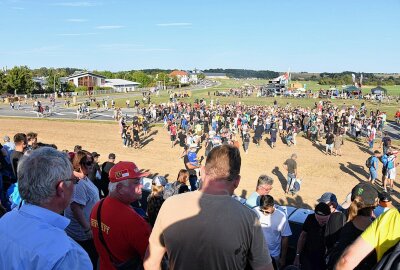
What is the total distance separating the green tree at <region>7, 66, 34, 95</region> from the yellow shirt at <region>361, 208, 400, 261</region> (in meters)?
69.3

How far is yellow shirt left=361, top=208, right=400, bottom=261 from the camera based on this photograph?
6.70ft

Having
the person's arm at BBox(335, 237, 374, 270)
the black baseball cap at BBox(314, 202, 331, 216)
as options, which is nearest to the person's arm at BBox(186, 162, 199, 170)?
the black baseball cap at BBox(314, 202, 331, 216)

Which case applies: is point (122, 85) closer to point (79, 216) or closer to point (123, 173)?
point (79, 216)

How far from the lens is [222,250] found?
229 centimetres

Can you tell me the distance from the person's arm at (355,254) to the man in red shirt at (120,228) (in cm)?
161

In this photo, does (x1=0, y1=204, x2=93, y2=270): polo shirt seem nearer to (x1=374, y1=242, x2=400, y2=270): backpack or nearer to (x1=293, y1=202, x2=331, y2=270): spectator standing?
(x1=374, y1=242, x2=400, y2=270): backpack

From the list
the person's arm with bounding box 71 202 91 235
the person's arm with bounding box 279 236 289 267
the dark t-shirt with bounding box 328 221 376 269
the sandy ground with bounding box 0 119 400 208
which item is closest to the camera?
the dark t-shirt with bounding box 328 221 376 269

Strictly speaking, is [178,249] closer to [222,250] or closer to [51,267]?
[222,250]

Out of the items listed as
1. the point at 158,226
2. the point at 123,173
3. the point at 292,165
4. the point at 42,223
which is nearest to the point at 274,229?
the point at 123,173

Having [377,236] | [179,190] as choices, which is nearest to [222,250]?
[377,236]

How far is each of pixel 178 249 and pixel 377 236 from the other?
1239 millimetres

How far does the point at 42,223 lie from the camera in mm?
1833

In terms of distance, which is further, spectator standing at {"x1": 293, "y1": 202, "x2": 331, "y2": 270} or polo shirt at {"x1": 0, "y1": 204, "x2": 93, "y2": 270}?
spectator standing at {"x1": 293, "y1": 202, "x2": 331, "y2": 270}

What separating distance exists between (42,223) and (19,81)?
229 feet
